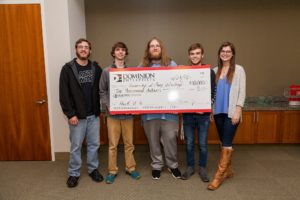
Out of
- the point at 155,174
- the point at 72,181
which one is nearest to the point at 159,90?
the point at 155,174

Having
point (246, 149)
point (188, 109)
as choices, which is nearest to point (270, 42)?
point (246, 149)

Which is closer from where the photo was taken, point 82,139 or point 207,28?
point 82,139

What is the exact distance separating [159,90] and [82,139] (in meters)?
0.96

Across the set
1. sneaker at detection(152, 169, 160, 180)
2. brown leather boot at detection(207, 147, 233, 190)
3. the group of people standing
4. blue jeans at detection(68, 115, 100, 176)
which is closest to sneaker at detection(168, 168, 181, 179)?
the group of people standing

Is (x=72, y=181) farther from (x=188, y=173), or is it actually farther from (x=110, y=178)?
(x=188, y=173)

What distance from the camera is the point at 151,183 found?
2664 millimetres

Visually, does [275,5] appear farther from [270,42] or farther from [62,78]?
[62,78]

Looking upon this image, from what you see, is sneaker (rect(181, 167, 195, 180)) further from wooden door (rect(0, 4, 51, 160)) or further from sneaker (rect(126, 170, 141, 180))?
wooden door (rect(0, 4, 51, 160))

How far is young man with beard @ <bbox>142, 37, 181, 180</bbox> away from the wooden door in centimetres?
140

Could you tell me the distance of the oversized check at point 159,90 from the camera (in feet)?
8.32

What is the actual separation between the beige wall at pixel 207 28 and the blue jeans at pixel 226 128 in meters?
1.68

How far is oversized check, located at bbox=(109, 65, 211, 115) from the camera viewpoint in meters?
2.54

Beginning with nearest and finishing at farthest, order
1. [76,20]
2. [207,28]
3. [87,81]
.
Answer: [87,81], [76,20], [207,28]

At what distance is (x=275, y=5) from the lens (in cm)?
388
